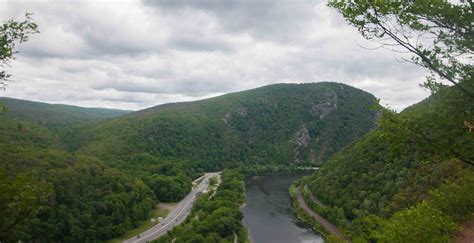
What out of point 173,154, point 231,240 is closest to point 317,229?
point 231,240

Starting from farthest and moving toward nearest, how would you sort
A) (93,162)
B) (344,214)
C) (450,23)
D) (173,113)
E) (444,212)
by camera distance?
(173,113) < (93,162) < (344,214) < (444,212) < (450,23)

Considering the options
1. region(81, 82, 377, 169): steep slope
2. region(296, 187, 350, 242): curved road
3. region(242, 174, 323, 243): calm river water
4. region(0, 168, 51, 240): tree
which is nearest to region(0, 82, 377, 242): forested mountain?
region(0, 168, 51, 240): tree

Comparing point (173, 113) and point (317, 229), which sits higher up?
point (173, 113)

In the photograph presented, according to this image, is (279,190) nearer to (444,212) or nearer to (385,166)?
(385,166)

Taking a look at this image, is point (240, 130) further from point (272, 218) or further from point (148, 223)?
point (148, 223)

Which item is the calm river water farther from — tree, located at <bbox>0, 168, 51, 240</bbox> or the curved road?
tree, located at <bbox>0, 168, 51, 240</bbox>

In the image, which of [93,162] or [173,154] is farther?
[173,154]

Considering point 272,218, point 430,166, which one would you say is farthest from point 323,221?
point 430,166
